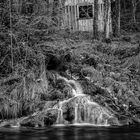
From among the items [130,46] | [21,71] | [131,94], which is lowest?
[131,94]

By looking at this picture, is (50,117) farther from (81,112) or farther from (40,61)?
(40,61)

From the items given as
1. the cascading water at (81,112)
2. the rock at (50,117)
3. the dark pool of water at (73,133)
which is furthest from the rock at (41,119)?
the dark pool of water at (73,133)

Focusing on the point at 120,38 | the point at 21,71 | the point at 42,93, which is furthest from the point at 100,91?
the point at 120,38

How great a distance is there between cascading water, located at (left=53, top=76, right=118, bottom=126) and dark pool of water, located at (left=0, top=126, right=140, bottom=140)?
653mm

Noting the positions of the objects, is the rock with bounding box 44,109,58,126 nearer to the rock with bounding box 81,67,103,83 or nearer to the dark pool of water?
the dark pool of water

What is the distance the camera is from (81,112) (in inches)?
566

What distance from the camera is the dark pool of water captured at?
12133mm

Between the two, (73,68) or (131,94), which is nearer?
(131,94)

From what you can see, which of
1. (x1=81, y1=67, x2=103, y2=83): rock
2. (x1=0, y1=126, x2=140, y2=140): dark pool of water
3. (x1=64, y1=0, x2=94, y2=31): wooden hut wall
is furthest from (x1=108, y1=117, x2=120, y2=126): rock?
(x1=64, y1=0, x2=94, y2=31): wooden hut wall

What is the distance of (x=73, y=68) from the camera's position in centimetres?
1764

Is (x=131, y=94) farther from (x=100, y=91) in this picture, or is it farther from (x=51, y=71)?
(x=51, y=71)

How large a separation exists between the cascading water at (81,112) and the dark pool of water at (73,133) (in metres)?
0.65

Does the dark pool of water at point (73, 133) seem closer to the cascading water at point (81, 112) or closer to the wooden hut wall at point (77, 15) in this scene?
the cascading water at point (81, 112)

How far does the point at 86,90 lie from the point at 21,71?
2680 mm
